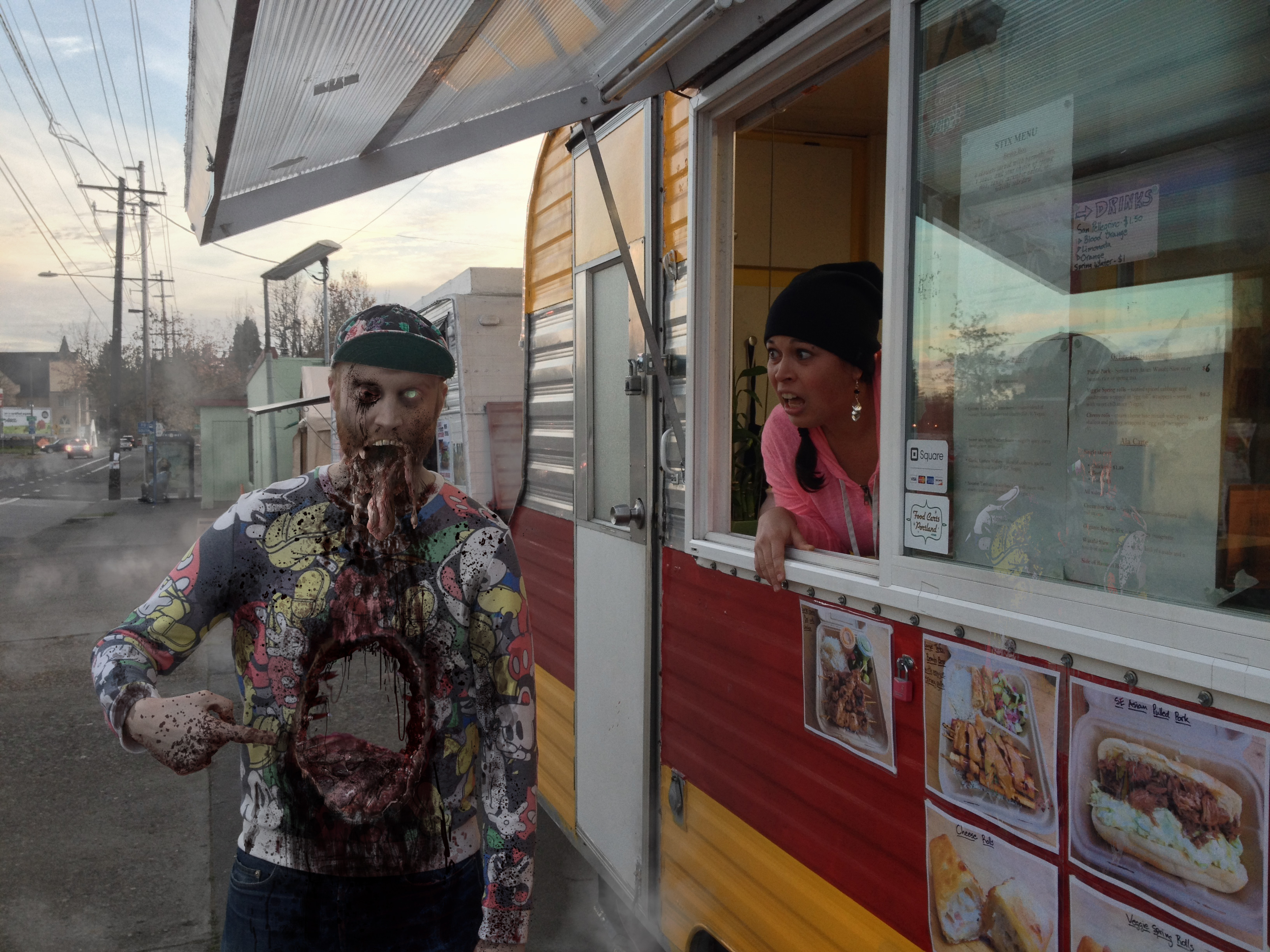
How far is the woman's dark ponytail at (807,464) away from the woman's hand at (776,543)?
134 millimetres

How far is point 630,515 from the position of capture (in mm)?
3092

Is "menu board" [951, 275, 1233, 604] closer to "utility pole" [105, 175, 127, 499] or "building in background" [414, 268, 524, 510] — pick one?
"building in background" [414, 268, 524, 510]

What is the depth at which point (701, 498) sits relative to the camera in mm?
2736

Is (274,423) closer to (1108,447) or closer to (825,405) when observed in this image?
(825,405)

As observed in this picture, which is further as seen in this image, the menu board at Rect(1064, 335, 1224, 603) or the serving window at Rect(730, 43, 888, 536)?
the serving window at Rect(730, 43, 888, 536)

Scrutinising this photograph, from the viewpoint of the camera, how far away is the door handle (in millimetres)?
3068

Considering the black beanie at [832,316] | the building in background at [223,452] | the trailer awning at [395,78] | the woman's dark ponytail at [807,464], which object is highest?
the trailer awning at [395,78]

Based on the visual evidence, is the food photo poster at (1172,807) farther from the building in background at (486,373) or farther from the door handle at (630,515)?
the building in background at (486,373)

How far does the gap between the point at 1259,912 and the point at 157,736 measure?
1.54m

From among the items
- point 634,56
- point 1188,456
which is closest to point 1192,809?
point 1188,456

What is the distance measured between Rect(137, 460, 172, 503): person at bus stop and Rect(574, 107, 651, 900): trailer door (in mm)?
26183

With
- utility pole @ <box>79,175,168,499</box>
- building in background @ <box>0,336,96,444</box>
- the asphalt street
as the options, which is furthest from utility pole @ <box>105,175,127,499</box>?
building in background @ <box>0,336,96,444</box>

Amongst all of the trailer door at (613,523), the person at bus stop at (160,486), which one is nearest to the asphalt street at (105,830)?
the trailer door at (613,523)

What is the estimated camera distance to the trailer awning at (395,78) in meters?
2.11
